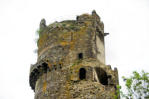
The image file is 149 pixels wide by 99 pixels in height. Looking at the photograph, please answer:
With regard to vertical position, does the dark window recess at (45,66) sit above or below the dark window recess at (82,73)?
above

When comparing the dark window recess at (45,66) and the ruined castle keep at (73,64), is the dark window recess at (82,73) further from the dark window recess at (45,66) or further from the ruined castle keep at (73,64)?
the dark window recess at (45,66)

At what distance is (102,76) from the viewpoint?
2064 centimetres

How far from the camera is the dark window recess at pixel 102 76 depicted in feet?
67.2

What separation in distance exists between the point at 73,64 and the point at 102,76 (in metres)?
1.77

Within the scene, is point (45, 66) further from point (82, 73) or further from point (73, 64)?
point (82, 73)

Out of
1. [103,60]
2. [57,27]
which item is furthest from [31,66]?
[103,60]

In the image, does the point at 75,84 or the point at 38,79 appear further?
the point at 38,79

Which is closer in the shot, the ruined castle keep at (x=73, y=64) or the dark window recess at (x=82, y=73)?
the ruined castle keep at (x=73, y=64)

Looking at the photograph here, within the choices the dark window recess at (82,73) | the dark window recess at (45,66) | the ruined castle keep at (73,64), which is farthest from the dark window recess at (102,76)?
the dark window recess at (45,66)

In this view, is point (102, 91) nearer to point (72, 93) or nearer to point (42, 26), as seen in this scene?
point (72, 93)

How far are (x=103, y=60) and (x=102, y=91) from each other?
289 cm

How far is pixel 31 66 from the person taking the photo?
73.3 ft

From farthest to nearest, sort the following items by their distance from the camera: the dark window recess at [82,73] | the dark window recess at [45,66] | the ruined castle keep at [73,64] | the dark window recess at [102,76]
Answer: the dark window recess at [45,66] → the dark window recess at [102,76] → the dark window recess at [82,73] → the ruined castle keep at [73,64]

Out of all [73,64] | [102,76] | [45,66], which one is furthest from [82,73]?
[45,66]
